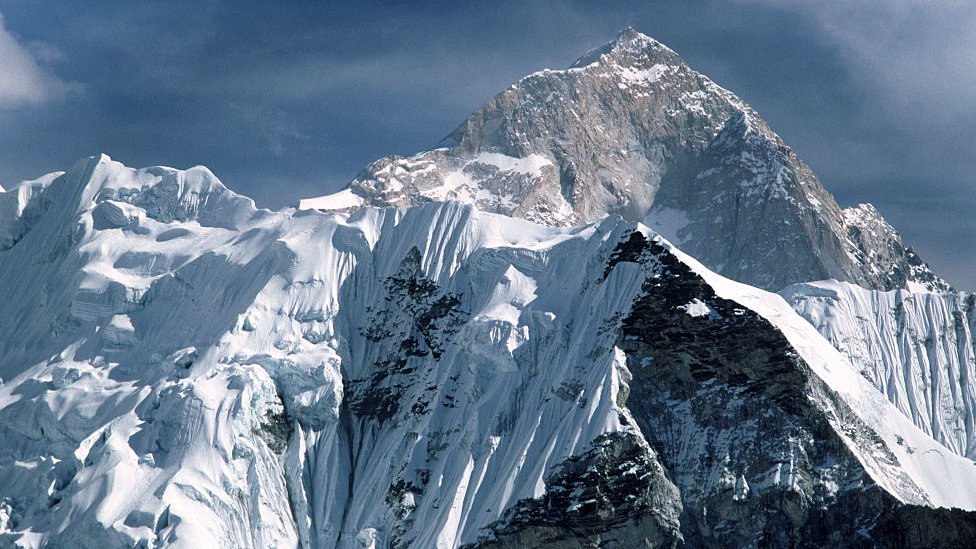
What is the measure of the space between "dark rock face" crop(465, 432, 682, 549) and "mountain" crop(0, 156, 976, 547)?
213 millimetres

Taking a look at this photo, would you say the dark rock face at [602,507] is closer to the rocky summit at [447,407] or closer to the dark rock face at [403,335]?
the rocky summit at [447,407]

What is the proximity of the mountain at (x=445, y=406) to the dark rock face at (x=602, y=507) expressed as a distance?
0.21 metres

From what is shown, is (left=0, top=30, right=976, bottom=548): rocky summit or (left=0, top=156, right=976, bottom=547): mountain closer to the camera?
(left=0, top=30, right=976, bottom=548): rocky summit

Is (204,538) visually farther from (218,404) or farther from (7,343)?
(7,343)

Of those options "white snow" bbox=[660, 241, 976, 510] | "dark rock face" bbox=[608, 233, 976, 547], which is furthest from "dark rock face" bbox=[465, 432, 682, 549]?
"white snow" bbox=[660, 241, 976, 510]

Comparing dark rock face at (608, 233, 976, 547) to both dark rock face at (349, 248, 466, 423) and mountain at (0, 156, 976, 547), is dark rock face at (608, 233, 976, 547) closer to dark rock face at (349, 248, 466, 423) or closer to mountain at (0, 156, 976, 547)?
mountain at (0, 156, 976, 547)

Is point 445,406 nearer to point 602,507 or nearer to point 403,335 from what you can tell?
point 403,335

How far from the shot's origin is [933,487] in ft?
521

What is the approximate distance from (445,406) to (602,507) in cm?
2833

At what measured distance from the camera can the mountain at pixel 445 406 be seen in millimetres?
150875

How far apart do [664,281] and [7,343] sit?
81.6m

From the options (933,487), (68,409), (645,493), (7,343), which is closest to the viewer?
(645,493)

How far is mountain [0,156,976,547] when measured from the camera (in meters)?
151

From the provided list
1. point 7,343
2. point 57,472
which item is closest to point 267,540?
point 57,472
